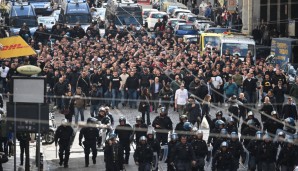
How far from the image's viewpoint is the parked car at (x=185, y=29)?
6216cm

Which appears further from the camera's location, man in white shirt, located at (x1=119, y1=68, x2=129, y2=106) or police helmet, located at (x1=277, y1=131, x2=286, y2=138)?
man in white shirt, located at (x1=119, y1=68, x2=129, y2=106)

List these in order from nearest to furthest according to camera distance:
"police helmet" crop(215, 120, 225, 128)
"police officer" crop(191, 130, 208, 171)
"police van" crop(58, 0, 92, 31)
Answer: "police officer" crop(191, 130, 208, 171)
"police helmet" crop(215, 120, 225, 128)
"police van" crop(58, 0, 92, 31)

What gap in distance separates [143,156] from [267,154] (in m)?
3.10

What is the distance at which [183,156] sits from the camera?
33375 mm

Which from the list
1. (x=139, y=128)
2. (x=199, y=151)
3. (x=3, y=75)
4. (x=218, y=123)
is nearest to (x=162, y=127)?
(x=139, y=128)

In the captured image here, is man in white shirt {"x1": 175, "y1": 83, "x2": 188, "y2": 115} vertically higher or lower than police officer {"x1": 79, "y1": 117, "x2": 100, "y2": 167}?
higher

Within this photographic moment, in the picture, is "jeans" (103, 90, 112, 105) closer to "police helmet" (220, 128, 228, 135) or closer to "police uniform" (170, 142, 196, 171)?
"police helmet" (220, 128, 228, 135)

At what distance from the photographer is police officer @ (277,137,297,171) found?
33875 mm

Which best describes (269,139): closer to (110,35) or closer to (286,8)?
(110,35)

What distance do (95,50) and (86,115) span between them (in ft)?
26.6

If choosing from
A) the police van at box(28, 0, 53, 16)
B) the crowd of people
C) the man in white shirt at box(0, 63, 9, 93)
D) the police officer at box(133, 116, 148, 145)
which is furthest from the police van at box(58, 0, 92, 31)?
the police officer at box(133, 116, 148, 145)

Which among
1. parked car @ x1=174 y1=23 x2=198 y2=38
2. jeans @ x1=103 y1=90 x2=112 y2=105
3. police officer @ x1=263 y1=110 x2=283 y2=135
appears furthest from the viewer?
parked car @ x1=174 y1=23 x2=198 y2=38

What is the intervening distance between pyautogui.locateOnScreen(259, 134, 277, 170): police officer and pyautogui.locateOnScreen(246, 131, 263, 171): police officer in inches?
4.4

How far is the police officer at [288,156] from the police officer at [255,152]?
24.2 inches
